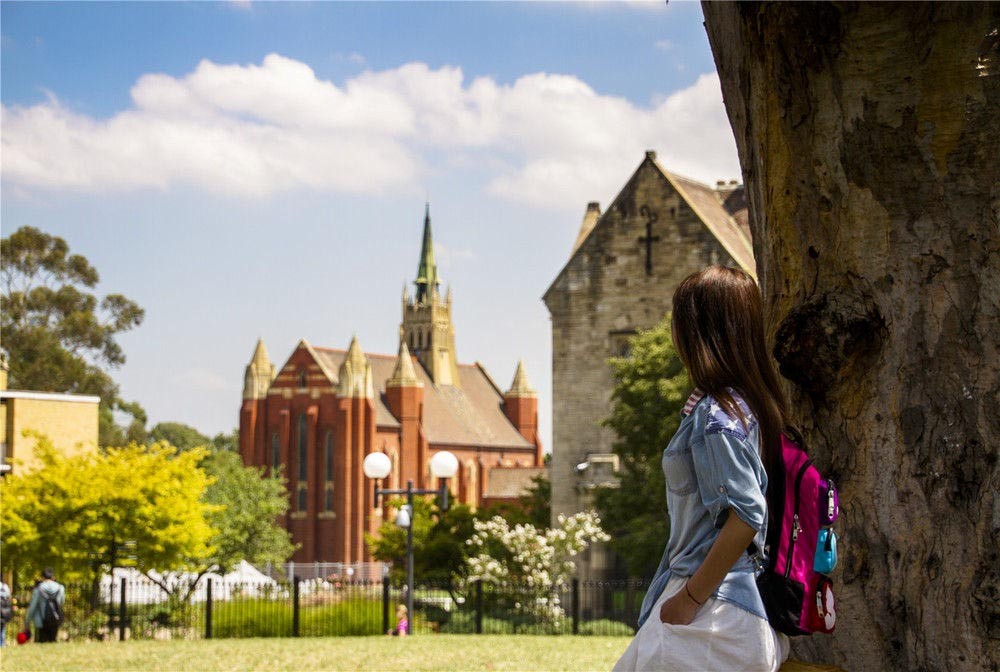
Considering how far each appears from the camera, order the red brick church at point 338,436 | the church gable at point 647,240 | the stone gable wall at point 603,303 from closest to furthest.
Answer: the church gable at point 647,240 → the stone gable wall at point 603,303 → the red brick church at point 338,436

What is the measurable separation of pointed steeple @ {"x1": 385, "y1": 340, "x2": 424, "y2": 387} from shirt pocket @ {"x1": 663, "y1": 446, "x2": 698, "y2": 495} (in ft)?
300

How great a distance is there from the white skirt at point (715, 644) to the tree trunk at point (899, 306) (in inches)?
51.3

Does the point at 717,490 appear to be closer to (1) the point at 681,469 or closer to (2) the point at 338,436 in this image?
(1) the point at 681,469

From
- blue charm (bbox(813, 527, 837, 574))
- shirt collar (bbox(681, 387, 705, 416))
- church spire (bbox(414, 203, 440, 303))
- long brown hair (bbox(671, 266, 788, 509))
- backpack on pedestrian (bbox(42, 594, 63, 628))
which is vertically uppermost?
church spire (bbox(414, 203, 440, 303))

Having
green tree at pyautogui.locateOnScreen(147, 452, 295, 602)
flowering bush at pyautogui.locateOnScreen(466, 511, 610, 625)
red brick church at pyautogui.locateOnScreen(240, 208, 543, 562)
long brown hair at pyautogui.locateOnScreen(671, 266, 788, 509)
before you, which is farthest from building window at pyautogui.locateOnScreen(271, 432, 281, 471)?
long brown hair at pyautogui.locateOnScreen(671, 266, 788, 509)

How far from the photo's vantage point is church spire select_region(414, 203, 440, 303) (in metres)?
120

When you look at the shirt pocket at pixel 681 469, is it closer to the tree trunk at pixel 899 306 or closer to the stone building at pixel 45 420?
the tree trunk at pixel 899 306

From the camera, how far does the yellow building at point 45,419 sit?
3934 centimetres

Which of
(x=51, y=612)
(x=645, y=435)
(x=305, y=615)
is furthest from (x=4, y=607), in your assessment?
(x=645, y=435)

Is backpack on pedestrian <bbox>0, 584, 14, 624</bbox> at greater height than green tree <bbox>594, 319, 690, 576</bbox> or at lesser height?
lesser

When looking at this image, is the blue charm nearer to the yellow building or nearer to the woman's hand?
the woman's hand

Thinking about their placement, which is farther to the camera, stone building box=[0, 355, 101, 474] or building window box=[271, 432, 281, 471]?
building window box=[271, 432, 281, 471]

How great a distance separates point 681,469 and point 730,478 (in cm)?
19

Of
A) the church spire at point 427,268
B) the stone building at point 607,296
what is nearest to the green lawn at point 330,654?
the stone building at point 607,296
